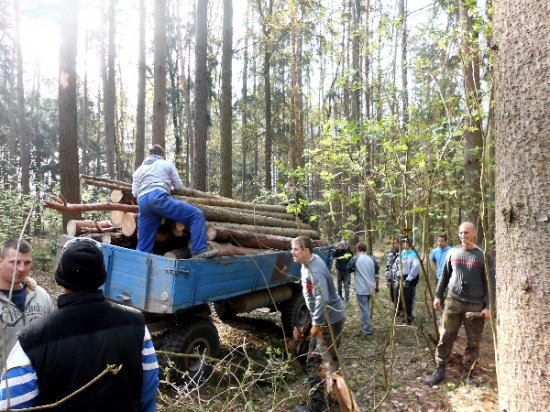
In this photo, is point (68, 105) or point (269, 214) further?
point (68, 105)

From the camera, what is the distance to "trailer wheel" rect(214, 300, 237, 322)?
23.3 feet

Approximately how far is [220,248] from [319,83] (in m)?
30.0

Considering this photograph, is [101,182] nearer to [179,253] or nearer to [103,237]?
[103,237]

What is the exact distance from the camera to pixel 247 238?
654 cm

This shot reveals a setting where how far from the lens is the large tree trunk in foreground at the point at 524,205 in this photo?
1666 millimetres

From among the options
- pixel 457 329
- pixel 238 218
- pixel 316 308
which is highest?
pixel 238 218

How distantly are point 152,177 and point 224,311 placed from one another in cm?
299

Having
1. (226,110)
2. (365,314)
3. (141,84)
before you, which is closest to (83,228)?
(365,314)

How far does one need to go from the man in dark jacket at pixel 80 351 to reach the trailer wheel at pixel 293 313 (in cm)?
551

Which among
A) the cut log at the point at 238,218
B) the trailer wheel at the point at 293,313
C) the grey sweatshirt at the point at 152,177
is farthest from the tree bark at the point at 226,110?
the grey sweatshirt at the point at 152,177

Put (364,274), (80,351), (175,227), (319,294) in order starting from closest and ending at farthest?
(80,351)
(319,294)
(175,227)
(364,274)

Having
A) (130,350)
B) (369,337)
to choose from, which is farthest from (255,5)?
(130,350)

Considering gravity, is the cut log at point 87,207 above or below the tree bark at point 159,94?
below

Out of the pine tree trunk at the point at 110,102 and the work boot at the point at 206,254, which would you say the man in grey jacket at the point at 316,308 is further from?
the pine tree trunk at the point at 110,102
